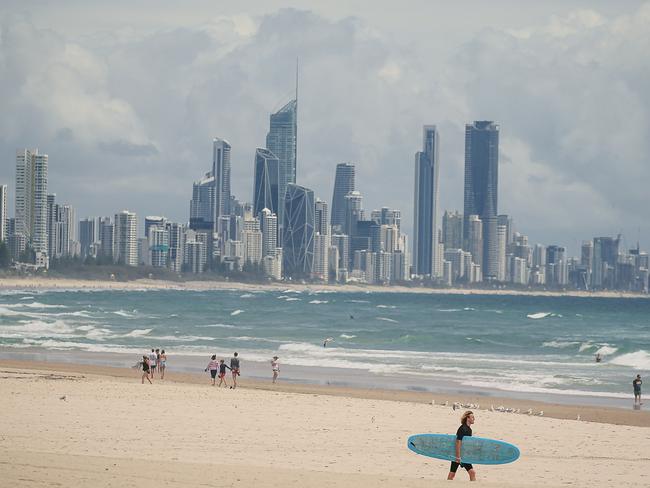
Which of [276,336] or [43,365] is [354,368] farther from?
[276,336]

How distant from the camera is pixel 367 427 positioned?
2416 centimetres

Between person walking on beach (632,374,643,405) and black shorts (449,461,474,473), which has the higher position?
black shorts (449,461,474,473)

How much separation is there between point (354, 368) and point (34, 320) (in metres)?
38.2

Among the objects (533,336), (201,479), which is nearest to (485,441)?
(201,479)

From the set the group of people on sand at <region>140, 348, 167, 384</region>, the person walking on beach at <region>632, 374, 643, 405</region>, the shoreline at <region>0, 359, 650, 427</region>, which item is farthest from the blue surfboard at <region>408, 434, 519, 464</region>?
the group of people on sand at <region>140, 348, 167, 384</region>

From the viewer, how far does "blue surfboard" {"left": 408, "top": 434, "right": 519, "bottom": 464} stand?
1772 centimetres

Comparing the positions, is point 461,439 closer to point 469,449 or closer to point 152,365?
point 469,449

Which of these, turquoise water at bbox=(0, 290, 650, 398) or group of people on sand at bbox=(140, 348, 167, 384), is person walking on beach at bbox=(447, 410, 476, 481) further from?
turquoise water at bbox=(0, 290, 650, 398)

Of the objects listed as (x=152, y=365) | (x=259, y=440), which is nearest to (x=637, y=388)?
(x=152, y=365)

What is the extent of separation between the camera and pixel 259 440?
70.4 ft

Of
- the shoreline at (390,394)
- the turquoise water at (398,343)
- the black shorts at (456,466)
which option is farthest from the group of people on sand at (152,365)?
the black shorts at (456,466)

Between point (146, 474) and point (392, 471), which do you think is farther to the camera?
point (392, 471)

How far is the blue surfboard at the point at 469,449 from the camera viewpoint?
58.1ft

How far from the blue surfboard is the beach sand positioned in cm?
38
